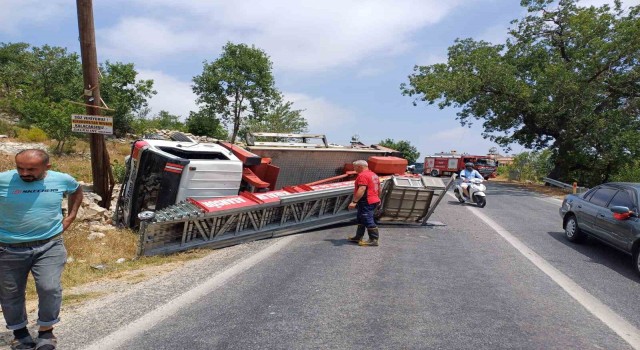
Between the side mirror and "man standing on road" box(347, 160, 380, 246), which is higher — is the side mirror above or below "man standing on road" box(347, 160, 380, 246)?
above

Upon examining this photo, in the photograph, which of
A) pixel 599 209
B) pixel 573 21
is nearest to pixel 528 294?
pixel 599 209

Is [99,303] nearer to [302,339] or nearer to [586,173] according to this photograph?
[302,339]

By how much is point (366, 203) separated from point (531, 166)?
114 ft

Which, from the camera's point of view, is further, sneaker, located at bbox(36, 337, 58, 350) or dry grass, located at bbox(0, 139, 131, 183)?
dry grass, located at bbox(0, 139, 131, 183)

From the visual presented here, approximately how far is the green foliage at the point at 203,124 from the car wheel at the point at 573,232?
99.1 ft

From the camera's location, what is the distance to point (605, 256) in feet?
25.2

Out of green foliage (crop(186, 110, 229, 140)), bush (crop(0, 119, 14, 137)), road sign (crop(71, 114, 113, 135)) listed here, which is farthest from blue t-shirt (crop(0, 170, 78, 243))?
green foliage (crop(186, 110, 229, 140))

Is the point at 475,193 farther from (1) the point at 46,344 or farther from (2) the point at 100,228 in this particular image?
(1) the point at 46,344

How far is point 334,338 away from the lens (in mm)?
3863

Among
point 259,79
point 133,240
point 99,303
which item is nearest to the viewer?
point 99,303

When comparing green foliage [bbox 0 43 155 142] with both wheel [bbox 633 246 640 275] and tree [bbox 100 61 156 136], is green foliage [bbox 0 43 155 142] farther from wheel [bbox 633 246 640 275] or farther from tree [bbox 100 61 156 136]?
wheel [bbox 633 246 640 275]

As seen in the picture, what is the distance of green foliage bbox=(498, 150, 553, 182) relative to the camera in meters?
37.1

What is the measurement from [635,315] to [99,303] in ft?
18.1

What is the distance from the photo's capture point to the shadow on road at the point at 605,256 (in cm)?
670
